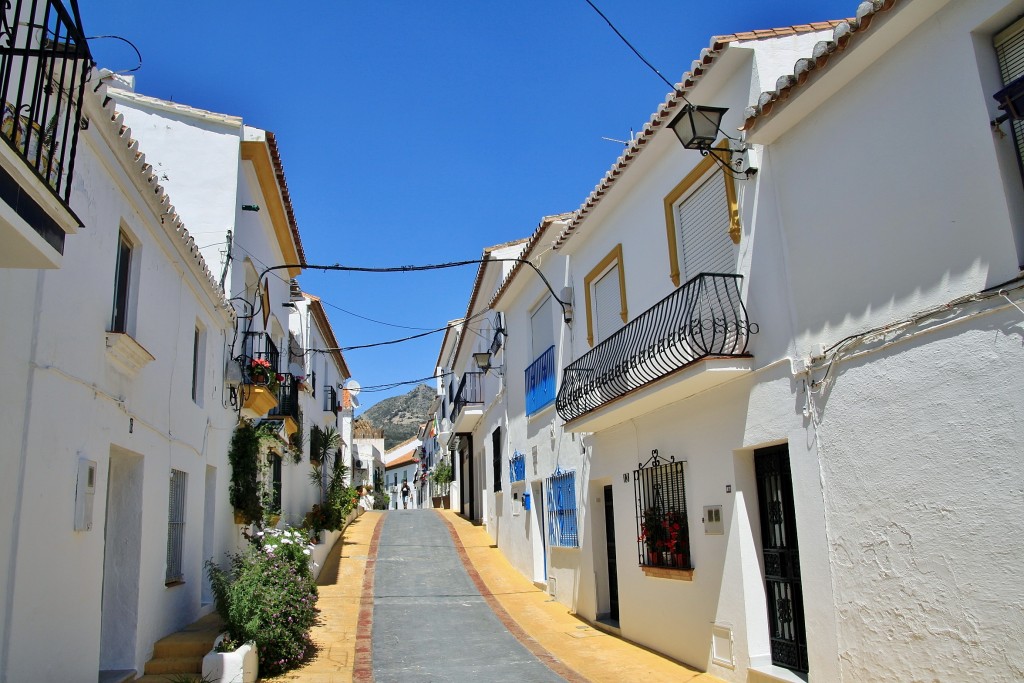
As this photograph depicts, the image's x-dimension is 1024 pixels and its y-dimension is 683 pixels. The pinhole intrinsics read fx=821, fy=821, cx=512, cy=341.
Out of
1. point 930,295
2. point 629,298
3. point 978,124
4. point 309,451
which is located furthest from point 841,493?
point 309,451

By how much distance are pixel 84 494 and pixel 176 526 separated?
3.67m

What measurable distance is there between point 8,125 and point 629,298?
749 cm

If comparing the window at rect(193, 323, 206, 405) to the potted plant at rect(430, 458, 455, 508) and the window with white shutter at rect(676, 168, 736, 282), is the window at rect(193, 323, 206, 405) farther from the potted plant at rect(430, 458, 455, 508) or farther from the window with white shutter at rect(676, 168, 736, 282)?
the potted plant at rect(430, 458, 455, 508)

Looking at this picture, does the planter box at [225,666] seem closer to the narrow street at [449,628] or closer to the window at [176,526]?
the narrow street at [449,628]

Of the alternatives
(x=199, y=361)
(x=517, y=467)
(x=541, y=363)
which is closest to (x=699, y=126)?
(x=199, y=361)

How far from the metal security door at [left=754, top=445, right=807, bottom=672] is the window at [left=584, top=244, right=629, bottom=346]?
3545mm

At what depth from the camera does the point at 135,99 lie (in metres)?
12.9

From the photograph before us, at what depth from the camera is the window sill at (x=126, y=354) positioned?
7465 mm

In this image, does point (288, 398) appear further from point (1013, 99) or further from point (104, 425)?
point (1013, 99)

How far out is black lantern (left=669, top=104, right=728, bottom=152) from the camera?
787 cm

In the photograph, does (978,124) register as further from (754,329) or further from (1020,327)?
(754,329)

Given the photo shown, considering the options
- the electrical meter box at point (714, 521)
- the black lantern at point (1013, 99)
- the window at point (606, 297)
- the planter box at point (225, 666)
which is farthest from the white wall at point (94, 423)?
the black lantern at point (1013, 99)

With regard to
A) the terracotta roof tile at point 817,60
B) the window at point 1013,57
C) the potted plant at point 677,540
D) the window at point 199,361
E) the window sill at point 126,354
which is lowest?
the potted plant at point 677,540

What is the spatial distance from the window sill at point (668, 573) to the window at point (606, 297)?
3.26 m
